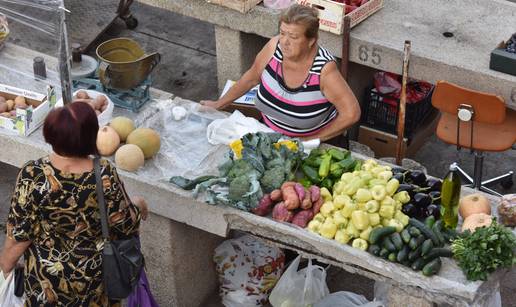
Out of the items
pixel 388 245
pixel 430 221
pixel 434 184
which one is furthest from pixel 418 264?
pixel 434 184

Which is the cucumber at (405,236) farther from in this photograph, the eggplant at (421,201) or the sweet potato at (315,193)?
the sweet potato at (315,193)

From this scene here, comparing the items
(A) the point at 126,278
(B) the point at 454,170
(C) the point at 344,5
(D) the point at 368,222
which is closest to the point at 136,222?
(A) the point at 126,278

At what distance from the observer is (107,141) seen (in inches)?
179

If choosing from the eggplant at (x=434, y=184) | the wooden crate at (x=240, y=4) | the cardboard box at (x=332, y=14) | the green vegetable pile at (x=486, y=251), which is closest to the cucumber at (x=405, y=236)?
the green vegetable pile at (x=486, y=251)

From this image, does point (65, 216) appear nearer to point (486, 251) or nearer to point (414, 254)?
point (414, 254)

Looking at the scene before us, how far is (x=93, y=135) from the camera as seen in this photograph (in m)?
3.49

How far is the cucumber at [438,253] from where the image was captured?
3.84 meters

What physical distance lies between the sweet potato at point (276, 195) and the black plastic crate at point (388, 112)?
2.03 m

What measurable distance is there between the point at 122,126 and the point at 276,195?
0.97m

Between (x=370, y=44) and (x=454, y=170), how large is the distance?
186 cm

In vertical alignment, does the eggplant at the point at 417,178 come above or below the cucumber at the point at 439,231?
above

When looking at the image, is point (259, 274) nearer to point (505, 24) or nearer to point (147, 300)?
point (147, 300)

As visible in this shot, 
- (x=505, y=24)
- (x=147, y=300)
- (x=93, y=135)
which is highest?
(x=93, y=135)

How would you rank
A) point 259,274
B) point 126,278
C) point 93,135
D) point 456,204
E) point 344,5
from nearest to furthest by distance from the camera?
1. point 93,135
2. point 126,278
3. point 456,204
4. point 259,274
5. point 344,5
